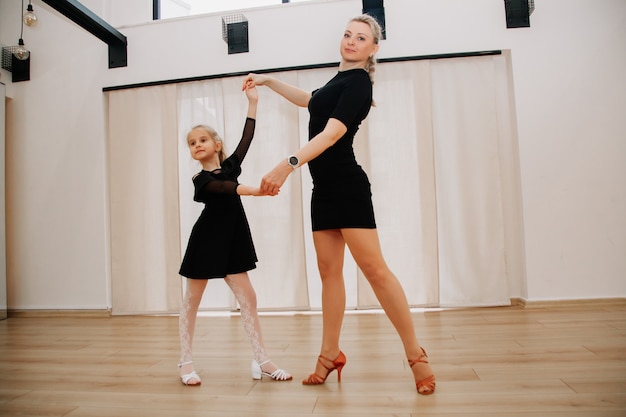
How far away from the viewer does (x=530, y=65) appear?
369 centimetres

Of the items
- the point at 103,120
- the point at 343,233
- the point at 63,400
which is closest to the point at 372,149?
the point at 343,233

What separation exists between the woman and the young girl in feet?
1.13

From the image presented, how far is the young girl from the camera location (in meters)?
1.95

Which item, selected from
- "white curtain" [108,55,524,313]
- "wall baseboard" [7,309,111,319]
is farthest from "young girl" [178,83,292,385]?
"wall baseboard" [7,309,111,319]

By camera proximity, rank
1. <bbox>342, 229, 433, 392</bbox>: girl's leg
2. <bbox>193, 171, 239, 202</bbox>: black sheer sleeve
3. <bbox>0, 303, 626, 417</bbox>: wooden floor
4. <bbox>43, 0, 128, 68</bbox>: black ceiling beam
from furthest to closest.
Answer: <bbox>43, 0, 128, 68</bbox>: black ceiling beam < <bbox>193, 171, 239, 202</bbox>: black sheer sleeve < <bbox>342, 229, 433, 392</bbox>: girl's leg < <bbox>0, 303, 626, 417</bbox>: wooden floor

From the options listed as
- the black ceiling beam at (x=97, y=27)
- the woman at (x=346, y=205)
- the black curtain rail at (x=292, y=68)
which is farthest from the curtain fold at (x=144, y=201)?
the woman at (x=346, y=205)

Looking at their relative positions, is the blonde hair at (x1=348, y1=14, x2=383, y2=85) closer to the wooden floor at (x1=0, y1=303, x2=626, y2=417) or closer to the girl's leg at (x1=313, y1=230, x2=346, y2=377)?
the girl's leg at (x1=313, y1=230, x2=346, y2=377)

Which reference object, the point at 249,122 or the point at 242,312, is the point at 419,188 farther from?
the point at 242,312

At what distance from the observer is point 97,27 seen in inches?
150

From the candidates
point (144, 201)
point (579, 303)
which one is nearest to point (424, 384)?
point (579, 303)

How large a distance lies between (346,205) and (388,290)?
36 cm

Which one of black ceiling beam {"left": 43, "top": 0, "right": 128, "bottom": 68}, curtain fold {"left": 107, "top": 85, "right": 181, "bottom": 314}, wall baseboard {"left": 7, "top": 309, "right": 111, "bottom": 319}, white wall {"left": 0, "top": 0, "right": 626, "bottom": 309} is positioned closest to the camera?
black ceiling beam {"left": 43, "top": 0, "right": 128, "bottom": 68}

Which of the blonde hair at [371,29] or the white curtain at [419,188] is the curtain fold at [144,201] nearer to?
the white curtain at [419,188]

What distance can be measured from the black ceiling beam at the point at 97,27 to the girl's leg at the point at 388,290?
3.13 metres
